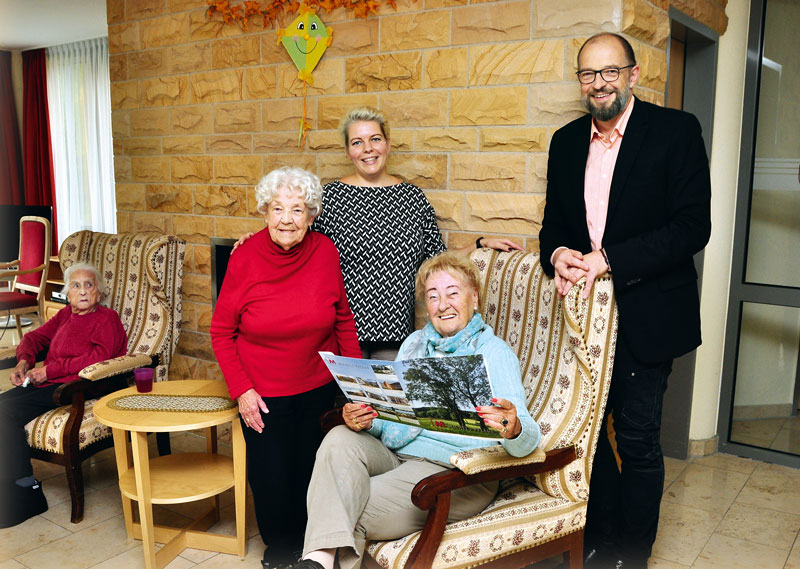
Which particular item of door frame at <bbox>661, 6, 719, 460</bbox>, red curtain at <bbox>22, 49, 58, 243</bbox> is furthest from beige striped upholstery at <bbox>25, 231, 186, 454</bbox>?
red curtain at <bbox>22, 49, 58, 243</bbox>

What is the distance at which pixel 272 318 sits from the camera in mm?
2189

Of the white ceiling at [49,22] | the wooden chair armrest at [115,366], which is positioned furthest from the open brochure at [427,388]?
the white ceiling at [49,22]

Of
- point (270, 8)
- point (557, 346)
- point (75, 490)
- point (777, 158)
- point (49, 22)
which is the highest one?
point (49, 22)

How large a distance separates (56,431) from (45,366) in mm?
323

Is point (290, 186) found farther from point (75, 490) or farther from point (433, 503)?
point (75, 490)

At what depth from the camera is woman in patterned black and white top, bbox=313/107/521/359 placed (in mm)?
2441

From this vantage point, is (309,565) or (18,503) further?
(18,503)

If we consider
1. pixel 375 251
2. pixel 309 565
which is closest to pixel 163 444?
pixel 375 251

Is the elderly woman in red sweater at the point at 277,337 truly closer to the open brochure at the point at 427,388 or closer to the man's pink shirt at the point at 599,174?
the open brochure at the point at 427,388

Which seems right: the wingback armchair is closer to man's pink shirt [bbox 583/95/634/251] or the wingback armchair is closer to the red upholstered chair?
man's pink shirt [bbox 583/95/634/251]

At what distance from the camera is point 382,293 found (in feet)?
8.02

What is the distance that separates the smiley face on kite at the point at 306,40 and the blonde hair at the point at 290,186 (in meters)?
0.95

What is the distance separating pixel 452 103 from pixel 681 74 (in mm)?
1164

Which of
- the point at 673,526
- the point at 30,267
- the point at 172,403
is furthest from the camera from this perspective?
the point at 30,267
